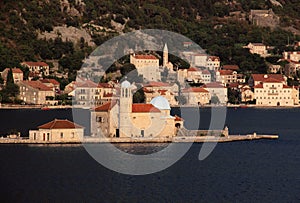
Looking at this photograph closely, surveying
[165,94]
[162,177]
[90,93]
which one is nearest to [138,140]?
[162,177]

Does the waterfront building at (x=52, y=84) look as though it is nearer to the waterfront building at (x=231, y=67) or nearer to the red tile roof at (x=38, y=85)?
the red tile roof at (x=38, y=85)

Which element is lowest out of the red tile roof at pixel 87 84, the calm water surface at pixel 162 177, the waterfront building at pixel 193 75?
the calm water surface at pixel 162 177

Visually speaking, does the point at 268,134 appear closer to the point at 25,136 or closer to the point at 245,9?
the point at 25,136

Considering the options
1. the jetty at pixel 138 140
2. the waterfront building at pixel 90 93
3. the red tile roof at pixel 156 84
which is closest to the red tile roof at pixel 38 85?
the waterfront building at pixel 90 93

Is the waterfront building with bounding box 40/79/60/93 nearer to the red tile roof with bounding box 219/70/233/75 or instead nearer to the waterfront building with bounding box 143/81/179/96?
the waterfront building with bounding box 143/81/179/96

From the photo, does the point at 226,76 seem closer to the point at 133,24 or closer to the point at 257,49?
the point at 257,49

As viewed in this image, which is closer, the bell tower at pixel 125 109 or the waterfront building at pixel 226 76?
the bell tower at pixel 125 109
